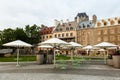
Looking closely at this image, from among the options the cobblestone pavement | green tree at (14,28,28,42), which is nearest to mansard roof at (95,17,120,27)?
green tree at (14,28,28,42)

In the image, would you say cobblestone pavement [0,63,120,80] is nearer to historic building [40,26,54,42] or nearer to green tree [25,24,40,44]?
green tree [25,24,40,44]

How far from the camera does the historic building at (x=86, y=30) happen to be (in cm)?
6419

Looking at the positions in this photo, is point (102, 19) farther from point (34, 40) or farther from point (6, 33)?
point (6, 33)

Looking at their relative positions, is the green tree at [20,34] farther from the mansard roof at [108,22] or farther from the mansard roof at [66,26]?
the mansard roof at [108,22]

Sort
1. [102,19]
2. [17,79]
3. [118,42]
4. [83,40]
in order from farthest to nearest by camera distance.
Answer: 1. [83,40]
2. [102,19]
3. [118,42]
4. [17,79]

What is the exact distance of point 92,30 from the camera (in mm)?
69500

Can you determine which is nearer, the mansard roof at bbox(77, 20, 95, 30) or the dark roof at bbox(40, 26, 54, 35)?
the mansard roof at bbox(77, 20, 95, 30)

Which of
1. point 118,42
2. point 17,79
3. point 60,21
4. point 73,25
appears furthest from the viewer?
point 60,21

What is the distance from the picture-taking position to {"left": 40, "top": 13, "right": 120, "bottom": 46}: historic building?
211 feet

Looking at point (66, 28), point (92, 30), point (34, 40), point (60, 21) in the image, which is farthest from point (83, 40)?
point (34, 40)

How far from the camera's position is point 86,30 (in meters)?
71.5

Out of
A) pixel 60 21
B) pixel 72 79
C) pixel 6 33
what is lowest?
pixel 72 79

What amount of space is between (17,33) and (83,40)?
25.8 metres

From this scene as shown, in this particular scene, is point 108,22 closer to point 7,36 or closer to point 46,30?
point 46,30
